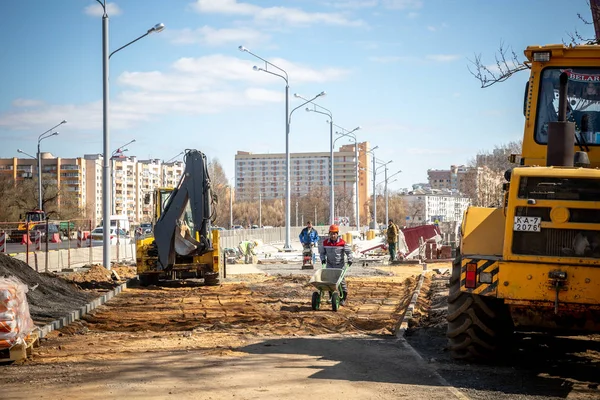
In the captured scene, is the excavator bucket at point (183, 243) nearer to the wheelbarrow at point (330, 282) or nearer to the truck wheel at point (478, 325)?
the wheelbarrow at point (330, 282)

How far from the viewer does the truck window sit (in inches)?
396

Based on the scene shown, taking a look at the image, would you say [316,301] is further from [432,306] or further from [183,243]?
[183,243]

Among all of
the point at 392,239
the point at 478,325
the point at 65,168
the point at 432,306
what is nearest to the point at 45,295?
the point at 432,306

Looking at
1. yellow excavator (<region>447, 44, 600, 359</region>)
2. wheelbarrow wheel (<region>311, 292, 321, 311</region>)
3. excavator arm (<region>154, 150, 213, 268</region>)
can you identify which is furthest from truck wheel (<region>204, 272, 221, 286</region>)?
yellow excavator (<region>447, 44, 600, 359</region>)

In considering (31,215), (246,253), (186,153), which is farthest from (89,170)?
(186,153)

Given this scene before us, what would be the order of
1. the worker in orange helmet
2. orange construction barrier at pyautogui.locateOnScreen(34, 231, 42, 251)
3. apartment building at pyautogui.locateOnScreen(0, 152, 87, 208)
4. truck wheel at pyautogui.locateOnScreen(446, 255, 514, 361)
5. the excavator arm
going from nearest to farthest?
1. truck wheel at pyautogui.locateOnScreen(446, 255, 514, 361)
2. the worker in orange helmet
3. the excavator arm
4. orange construction barrier at pyautogui.locateOnScreen(34, 231, 42, 251)
5. apartment building at pyautogui.locateOnScreen(0, 152, 87, 208)

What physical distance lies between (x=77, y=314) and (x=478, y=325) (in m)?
8.63

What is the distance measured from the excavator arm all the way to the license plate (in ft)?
46.4

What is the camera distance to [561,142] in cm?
949

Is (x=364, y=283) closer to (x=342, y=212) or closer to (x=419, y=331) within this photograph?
(x=419, y=331)

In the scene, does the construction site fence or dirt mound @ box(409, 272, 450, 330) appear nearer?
dirt mound @ box(409, 272, 450, 330)

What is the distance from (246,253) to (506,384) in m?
28.1

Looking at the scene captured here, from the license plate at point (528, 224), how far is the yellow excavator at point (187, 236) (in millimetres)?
14140

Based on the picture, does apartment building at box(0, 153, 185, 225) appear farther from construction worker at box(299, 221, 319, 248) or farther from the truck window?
the truck window
